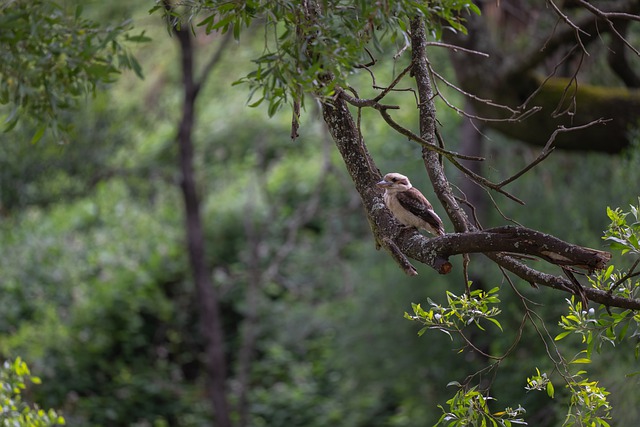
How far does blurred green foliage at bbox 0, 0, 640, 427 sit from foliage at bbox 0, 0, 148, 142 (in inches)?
144

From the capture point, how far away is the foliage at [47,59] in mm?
3736

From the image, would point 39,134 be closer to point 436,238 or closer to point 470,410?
point 436,238

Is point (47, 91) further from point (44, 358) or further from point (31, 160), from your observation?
point (44, 358)

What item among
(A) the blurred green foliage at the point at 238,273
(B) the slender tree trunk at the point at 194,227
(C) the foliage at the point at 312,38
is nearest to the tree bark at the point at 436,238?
(C) the foliage at the point at 312,38

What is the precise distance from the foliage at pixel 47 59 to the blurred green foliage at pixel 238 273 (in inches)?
144

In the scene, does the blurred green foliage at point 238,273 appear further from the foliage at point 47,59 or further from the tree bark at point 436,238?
the tree bark at point 436,238

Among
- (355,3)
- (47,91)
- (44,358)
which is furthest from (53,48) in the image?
(44,358)

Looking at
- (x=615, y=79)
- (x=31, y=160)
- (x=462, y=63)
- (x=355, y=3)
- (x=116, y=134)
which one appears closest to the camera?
(x=355, y=3)

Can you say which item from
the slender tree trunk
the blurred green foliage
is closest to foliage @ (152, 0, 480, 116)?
the blurred green foliage

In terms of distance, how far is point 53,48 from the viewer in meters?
3.80

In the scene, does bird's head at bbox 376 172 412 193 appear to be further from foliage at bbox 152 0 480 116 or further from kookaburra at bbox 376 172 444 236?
foliage at bbox 152 0 480 116

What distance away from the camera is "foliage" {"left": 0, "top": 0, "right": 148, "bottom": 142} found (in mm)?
3736

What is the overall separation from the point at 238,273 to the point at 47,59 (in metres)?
6.69

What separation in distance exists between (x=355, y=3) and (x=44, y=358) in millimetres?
7782
